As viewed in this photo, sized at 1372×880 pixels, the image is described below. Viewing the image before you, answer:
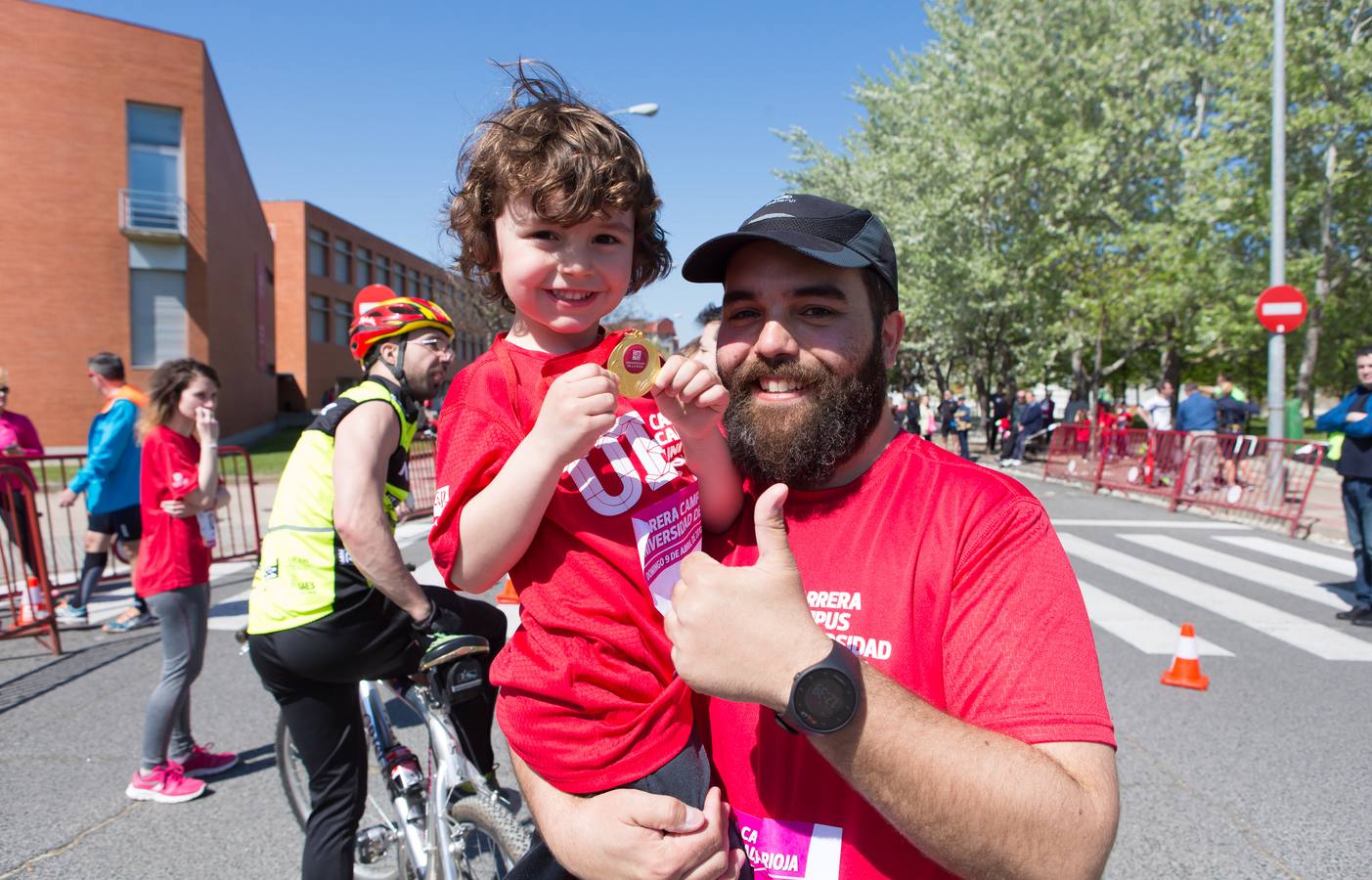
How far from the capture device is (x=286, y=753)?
3.64 metres

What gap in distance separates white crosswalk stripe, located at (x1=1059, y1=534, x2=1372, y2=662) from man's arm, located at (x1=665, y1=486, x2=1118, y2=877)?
258 inches

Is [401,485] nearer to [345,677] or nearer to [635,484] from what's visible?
[345,677]

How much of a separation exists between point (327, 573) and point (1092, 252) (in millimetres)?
23727

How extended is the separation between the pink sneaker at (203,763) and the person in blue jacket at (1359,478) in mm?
8543

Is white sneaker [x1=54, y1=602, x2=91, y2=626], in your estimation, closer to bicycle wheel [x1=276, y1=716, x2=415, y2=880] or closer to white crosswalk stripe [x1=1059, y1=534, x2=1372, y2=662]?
bicycle wheel [x1=276, y1=716, x2=415, y2=880]

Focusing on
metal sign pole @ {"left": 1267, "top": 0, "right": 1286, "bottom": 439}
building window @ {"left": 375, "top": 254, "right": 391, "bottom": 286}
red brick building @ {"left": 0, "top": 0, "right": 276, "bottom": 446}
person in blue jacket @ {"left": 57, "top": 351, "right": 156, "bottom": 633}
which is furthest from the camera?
building window @ {"left": 375, "top": 254, "right": 391, "bottom": 286}

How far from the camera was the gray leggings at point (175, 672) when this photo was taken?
13.5ft

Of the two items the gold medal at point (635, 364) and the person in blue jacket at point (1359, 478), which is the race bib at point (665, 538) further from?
the person in blue jacket at point (1359, 478)

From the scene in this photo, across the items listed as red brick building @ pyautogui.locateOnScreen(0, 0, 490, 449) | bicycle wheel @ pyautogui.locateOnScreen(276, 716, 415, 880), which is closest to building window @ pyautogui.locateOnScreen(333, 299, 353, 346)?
red brick building @ pyautogui.locateOnScreen(0, 0, 490, 449)

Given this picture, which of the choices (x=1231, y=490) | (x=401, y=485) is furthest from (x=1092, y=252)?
(x=401, y=485)

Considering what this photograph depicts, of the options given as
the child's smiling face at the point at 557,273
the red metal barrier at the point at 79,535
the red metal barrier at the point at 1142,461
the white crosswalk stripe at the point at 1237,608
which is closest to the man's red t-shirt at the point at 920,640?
the child's smiling face at the point at 557,273

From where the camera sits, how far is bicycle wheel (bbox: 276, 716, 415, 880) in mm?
3164

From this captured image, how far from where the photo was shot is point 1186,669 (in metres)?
5.47

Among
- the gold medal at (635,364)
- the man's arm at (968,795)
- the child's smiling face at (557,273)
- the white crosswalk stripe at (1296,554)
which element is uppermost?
the child's smiling face at (557,273)
